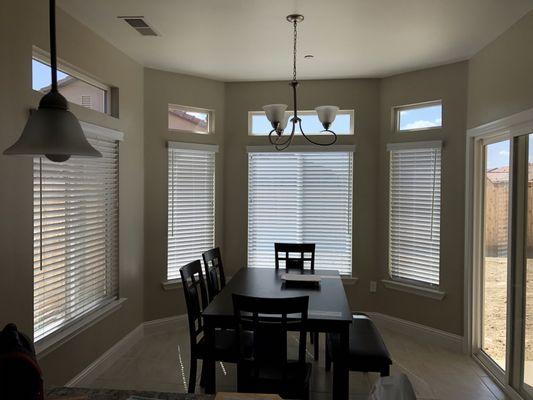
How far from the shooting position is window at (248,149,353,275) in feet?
16.5

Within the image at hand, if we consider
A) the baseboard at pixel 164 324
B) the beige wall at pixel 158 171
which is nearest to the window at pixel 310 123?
the beige wall at pixel 158 171

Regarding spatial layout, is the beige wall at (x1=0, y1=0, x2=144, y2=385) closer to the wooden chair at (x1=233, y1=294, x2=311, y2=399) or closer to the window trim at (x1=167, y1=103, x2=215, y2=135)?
the window trim at (x1=167, y1=103, x2=215, y2=135)

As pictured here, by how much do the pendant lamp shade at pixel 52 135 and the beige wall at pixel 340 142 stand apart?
3772 mm

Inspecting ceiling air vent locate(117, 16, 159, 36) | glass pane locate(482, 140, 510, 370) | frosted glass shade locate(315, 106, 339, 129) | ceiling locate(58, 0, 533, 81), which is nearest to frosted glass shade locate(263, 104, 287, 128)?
frosted glass shade locate(315, 106, 339, 129)

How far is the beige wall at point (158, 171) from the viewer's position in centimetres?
456

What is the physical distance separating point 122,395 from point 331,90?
423 centimetres

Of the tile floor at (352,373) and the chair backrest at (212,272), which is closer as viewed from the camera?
the tile floor at (352,373)

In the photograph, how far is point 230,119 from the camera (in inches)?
202

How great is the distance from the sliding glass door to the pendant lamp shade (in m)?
3.09

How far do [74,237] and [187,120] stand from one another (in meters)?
2.10

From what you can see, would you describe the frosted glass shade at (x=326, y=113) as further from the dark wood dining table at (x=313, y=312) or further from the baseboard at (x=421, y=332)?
the baseboard at (x=421, y=332)

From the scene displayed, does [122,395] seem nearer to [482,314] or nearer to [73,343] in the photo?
[73,343]

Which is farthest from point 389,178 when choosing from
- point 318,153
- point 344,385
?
point 344,385

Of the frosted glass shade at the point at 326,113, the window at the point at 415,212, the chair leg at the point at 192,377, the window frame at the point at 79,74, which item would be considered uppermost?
the window frame at the point at 79,74
